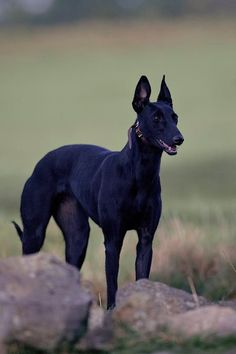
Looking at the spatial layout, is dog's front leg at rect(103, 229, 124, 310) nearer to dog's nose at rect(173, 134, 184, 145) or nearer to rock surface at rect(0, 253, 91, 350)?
dog's nose at rect(173, 134, 184, 145)

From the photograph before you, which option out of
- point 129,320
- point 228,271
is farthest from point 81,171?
point 129,320

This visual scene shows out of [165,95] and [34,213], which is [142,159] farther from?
[34,213]

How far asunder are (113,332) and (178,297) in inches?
29.2

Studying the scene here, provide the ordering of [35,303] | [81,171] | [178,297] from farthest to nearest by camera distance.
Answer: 1. [81,171]
2. [178,297]
3. [35,303]

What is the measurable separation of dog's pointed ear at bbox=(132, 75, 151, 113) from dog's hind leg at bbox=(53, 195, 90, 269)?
1705mm

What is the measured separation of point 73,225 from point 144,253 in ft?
4.89

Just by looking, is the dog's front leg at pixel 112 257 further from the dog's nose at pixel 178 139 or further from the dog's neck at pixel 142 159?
the dog's nose at pixel 178 139

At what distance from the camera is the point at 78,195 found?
9.66m

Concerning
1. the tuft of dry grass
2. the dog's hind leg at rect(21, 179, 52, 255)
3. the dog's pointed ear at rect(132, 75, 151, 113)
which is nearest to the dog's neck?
the dog's pointed ear at rect(132, 75, 151, 113)

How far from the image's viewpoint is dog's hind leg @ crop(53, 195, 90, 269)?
1022 cm

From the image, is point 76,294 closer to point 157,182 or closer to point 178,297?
point 178,297

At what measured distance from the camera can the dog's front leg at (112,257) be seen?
29.3 ft

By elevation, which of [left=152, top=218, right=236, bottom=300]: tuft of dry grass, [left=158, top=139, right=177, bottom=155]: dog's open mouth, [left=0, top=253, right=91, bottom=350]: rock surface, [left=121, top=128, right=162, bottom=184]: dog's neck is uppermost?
Answer: [left=158, top=139, right=177, bottom=155]: dog's open mouth

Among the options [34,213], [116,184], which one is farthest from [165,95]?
[34,213]
